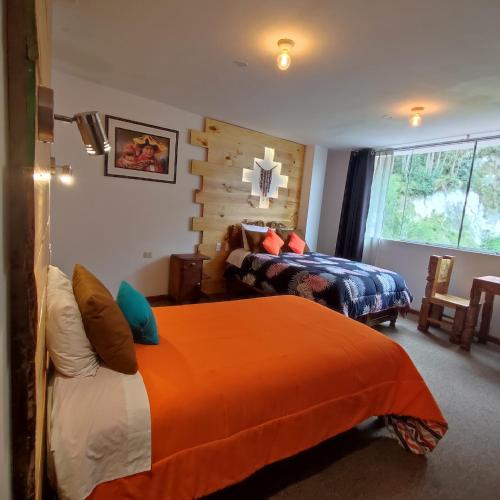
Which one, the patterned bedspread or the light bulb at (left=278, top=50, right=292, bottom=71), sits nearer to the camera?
the light bulb at (left=278, top=50, right=292, bottom=71)

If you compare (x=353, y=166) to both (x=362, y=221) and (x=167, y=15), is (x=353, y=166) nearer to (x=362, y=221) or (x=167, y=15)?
(x=362, y=221)

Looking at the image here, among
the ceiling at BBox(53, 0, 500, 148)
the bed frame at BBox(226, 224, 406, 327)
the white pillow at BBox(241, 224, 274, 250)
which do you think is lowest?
the bed frame at BBox(226, 224, 406, 327)

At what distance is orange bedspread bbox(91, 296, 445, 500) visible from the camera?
3.66 feet

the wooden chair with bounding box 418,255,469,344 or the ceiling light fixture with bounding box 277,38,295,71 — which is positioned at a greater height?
the ceiling light fixture with bounding box 277,38,295,71

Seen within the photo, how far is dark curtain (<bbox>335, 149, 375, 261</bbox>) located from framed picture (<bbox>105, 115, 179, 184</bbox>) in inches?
108

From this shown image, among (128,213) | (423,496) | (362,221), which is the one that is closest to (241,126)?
(128,213)

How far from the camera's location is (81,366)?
3.81 ft

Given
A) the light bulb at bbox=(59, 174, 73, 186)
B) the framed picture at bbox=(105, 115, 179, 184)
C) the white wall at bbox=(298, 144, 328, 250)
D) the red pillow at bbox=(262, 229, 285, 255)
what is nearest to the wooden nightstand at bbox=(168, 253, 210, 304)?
the red pillow at bbox=(262, 229, 285, 255)

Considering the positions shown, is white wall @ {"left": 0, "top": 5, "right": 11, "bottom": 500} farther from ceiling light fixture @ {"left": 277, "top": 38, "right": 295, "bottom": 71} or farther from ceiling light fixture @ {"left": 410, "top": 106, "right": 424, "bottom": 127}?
ceiling light fixture @ {"left": 410, "top": 106, "right": 424, "bottom": 127}

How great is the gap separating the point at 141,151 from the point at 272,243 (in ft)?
6.49

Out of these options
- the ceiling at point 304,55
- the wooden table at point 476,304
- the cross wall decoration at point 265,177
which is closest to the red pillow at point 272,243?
the cross wall decoration at point 265,177

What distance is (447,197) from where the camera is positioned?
4.07 meters

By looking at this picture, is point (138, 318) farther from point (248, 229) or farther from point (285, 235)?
point (285, 235)

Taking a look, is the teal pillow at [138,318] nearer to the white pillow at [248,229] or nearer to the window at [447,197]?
the white pillow at [248,229]
